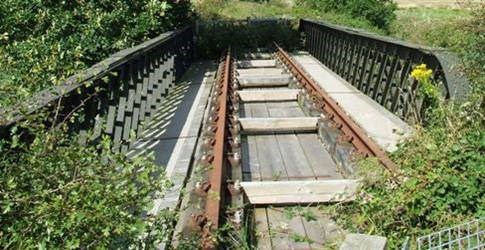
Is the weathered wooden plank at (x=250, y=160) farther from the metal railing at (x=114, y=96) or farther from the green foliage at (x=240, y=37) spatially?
the green foliage at (x=240, y=37)

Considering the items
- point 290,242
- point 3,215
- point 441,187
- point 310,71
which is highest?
point 3,215

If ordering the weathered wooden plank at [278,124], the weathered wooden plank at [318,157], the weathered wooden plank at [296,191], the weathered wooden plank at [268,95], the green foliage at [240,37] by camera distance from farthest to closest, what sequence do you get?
the green foliage at [240,37]
the weathered wooden plank at [268,95]
the weathered wooden plank at [278,124]
the weathered wooden plank at [318,157]
the weathered wooden plank at [296,191]

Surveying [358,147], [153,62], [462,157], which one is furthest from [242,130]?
[462,157]

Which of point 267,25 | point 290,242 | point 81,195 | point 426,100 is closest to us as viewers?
point 81,195

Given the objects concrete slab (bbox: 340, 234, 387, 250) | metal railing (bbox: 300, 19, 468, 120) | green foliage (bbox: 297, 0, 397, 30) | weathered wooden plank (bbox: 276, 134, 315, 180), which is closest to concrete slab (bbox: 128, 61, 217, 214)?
weathered wooden plank (bbox: 276, 134, 315, 180)

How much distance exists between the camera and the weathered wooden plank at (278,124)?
7180mm

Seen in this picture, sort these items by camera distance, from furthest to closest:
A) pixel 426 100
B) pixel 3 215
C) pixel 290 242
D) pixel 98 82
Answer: pixel 426 100
pixel 98 82
pixel 290 242
pixel 3 215

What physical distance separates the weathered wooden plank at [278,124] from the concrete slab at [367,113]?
825 mm

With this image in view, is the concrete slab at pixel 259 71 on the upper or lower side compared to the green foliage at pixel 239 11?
upper

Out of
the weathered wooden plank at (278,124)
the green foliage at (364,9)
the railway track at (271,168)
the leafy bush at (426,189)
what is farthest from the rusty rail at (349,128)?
the green foliage at (364,9)

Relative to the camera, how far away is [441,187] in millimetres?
3715

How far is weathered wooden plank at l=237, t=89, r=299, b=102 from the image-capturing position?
9.44 metres

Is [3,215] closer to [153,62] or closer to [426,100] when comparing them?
[426,100]

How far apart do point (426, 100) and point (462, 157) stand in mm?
2721
